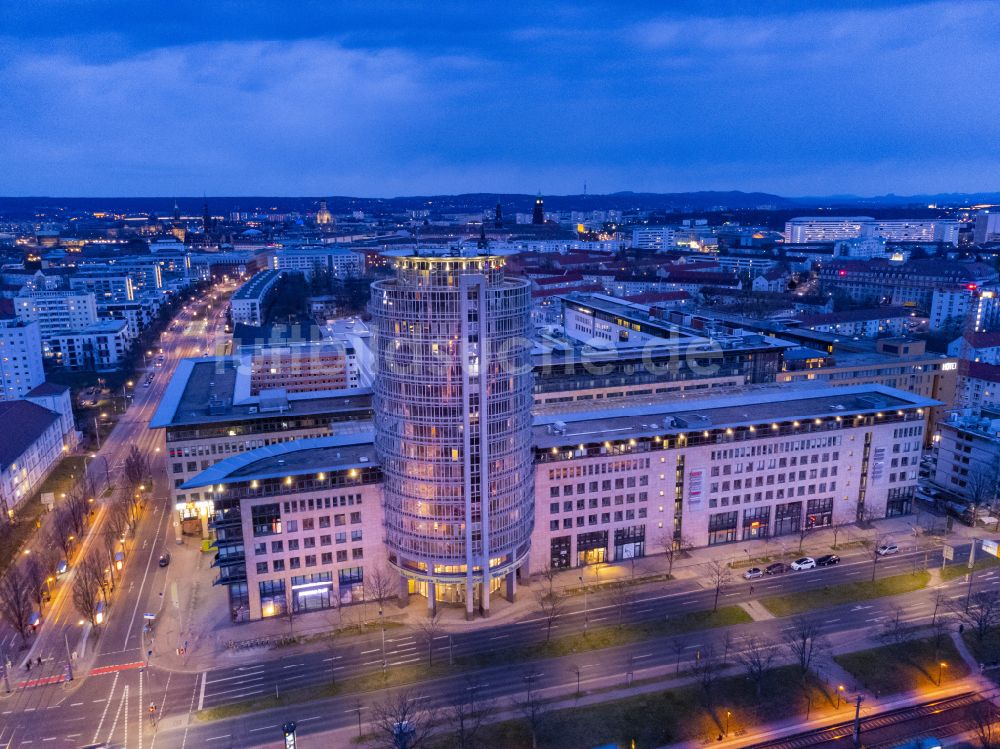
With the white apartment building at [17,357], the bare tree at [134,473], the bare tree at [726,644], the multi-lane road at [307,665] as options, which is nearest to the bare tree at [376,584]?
the multi-lane road at [307,665]

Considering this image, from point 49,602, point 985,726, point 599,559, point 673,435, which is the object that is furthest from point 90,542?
point 985,726

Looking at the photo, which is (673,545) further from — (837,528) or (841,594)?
(837,528)

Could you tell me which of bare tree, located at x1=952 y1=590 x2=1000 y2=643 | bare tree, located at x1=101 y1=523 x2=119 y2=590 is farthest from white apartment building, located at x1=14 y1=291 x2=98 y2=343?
bare tree, located at x1=952 y1=590 x2=1000 y2=643

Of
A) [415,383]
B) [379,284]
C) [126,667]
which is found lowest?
[126,667]

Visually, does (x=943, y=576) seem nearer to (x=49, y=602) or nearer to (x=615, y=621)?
(x=615, y=621)

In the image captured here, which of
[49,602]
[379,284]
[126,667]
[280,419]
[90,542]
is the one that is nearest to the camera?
[126,667]

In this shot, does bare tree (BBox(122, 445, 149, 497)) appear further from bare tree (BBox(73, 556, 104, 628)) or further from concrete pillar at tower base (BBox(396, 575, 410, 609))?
concrete pillar at tower base (BBox(396, 575, 410, 609))
